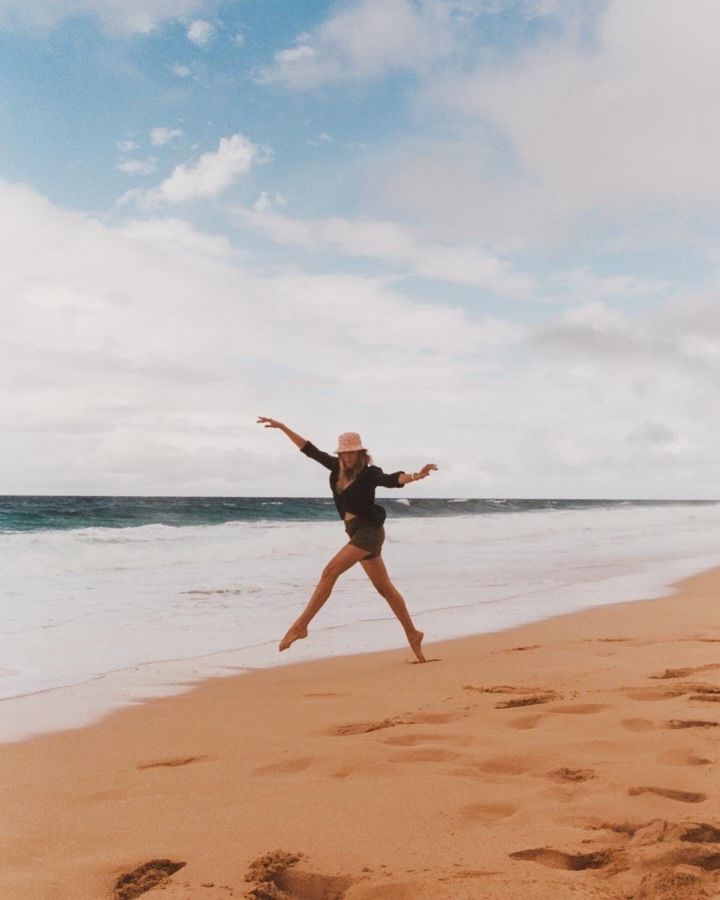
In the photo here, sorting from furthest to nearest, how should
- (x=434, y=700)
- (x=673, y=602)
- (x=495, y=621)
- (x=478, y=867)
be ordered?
(x=673, y=602), (x=495, y=621), (x=434, y=700), (x=478, y=867)

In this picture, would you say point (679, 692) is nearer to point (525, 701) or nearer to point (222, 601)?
point (525, 701)

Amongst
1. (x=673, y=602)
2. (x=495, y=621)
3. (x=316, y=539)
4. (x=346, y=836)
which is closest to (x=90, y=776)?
(x=346, y=836)

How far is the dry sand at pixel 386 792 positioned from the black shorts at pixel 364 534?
117cm

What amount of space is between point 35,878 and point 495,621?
7078mm

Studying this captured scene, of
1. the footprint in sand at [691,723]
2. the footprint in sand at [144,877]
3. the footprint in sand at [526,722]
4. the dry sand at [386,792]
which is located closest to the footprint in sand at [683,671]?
the dry sand at [386,792]

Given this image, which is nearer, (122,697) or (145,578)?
(122,697)

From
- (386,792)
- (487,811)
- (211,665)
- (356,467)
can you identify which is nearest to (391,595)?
(356,467)

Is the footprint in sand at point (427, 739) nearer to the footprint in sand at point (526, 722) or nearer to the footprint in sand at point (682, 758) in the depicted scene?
the footprint in sand at point (526, 722)

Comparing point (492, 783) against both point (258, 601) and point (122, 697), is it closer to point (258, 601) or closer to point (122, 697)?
point (122, 697)

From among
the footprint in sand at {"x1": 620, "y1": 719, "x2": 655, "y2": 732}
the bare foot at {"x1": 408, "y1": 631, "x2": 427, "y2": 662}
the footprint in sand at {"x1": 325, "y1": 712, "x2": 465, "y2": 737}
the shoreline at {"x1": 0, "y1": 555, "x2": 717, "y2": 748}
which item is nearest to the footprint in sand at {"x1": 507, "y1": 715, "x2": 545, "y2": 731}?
the footprint in sand at {"x1": 325, "y1": 712, "x2": 465, "y2": 737}

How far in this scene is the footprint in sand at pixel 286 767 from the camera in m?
3.84

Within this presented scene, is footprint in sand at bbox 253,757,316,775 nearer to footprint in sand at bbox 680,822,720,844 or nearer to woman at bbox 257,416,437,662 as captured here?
footprint in sand at bbox 680,822,720,844

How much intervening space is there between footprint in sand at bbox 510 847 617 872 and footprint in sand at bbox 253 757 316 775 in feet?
4.52

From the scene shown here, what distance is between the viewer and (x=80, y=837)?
3082mm
